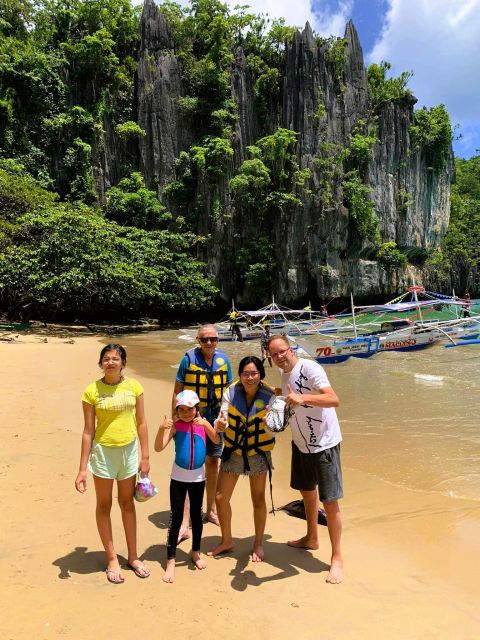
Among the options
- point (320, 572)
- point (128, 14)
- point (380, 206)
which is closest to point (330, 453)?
point (320, 572)

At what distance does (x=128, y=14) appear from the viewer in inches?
1307

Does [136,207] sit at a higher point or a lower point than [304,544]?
higher

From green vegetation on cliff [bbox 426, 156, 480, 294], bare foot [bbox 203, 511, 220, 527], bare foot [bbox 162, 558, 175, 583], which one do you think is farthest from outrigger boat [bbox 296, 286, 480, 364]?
green vegetation on cliff [bbox 426, 156, 480, 294]

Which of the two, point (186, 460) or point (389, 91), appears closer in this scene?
point (186, 460)

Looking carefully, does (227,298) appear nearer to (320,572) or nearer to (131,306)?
(131,306)

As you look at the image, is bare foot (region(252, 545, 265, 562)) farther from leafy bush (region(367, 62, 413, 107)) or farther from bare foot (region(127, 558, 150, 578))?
leafy bush (region(367, 62, 413, 107))

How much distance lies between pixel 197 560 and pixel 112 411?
4.07ft

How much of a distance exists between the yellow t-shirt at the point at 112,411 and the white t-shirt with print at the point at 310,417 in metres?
1.14

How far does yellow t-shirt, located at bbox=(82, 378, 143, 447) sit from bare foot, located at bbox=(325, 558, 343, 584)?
1656mm

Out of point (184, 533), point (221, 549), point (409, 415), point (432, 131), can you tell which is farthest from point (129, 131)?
point (221, 549)

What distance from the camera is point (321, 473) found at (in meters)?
3.13

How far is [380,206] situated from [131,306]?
1997cm

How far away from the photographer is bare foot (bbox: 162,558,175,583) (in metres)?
2.89

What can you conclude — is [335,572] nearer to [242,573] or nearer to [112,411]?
[242,573]
